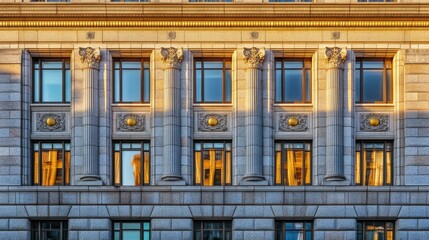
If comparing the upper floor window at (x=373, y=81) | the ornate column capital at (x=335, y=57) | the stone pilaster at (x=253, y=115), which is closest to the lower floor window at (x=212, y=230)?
the stone pilaster at (x=253, y=115)

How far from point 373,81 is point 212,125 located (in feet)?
23.6

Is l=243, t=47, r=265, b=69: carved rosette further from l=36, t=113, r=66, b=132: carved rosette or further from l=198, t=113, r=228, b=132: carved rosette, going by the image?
l=36, t=113, r=66, b=132: carved rosette

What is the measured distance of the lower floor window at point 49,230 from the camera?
41312 mm

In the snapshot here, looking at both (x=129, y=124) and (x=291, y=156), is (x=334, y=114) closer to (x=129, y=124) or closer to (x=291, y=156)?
(x=291, y=156)

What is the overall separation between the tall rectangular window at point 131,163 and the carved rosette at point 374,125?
9.16 m

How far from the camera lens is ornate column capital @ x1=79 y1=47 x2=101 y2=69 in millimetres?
41719

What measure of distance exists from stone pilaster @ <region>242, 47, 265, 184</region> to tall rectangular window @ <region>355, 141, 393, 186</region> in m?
4.22

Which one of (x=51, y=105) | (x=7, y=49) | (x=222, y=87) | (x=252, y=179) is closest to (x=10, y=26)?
(x=7, y=49)

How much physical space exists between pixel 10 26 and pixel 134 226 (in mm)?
9996

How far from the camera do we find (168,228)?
40938 mm

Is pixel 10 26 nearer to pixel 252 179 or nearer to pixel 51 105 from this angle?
pixel 51 105

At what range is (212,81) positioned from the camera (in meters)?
42.4

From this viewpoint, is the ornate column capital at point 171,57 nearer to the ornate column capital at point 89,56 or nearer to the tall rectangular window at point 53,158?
the ornate column capital at point 89,56

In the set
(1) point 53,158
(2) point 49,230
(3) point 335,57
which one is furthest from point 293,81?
(2) point 49,230
